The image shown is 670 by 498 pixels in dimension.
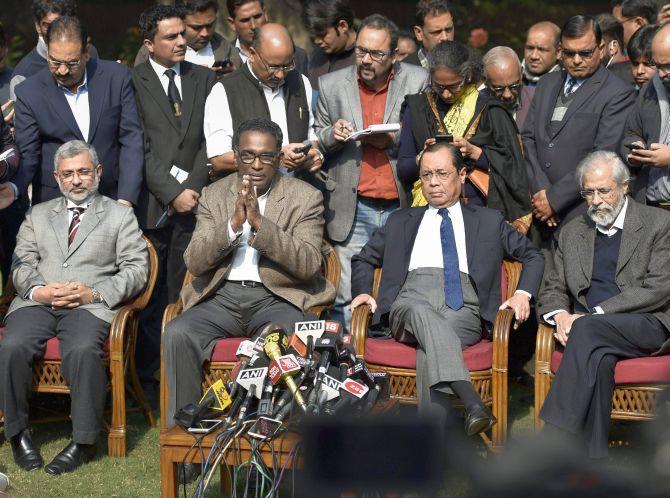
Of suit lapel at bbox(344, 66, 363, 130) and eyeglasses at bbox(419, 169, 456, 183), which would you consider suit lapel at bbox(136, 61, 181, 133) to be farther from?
eyeglasses at bbox(419, 169, 456, 183)

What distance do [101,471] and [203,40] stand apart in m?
3.14

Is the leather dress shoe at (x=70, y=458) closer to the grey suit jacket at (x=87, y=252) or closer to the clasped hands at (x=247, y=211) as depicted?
the grey suit jacket at (x=87, y=252)

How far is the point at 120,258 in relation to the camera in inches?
228

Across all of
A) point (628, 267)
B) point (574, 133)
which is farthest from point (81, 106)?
point (628, 267)

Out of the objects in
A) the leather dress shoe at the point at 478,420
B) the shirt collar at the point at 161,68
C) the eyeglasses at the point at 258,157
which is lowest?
the leather dress shoe at the point at 478,420

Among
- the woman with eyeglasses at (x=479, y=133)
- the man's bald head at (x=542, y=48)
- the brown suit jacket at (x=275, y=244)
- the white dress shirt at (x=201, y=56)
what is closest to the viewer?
the brown suit jacket at (x=275, y=244)

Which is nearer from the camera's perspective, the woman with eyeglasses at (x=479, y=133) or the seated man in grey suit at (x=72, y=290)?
the seated man in grey suit at (x=72, y=290)

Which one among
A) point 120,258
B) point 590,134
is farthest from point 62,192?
point 590,134

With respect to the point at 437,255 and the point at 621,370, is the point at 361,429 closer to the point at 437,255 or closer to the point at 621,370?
the point at 621,370

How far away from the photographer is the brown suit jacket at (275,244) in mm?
5340

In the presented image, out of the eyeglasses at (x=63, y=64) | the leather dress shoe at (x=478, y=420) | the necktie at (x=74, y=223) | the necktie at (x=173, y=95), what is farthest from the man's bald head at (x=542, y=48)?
the necktie at (x=74, y=223)

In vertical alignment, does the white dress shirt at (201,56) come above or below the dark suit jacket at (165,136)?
above

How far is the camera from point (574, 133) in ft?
19.3

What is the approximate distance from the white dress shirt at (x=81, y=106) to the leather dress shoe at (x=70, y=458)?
1885 mm
